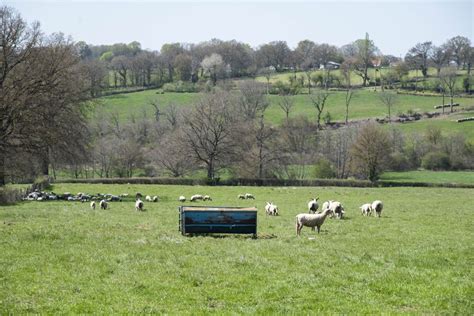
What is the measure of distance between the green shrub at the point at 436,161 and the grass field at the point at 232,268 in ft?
227

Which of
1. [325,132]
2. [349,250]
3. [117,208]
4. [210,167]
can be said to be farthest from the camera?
[325,132]

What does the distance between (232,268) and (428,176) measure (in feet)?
244

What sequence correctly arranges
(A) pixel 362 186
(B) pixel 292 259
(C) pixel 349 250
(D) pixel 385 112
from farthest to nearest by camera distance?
(D) pixel 385 112, (A) pixel 362 186, (C) pixel 349 250, (B) pixel 292 259

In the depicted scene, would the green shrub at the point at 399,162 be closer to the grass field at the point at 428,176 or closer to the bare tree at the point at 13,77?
the grass field at the point at 428,176

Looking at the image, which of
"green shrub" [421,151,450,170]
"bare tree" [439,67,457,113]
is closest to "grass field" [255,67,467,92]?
"bare tree" [439,67,457,113]

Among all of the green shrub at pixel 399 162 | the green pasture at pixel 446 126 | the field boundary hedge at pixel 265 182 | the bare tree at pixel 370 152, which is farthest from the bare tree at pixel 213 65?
the field boundary hedge at pixel 265 182

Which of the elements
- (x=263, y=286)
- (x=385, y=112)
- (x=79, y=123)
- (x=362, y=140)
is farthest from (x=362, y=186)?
(x=385, y=112)

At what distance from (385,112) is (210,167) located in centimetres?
6958

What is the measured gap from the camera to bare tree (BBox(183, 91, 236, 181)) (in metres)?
74.4

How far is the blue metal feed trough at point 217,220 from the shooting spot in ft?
74.4

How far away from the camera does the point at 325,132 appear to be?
340 ft

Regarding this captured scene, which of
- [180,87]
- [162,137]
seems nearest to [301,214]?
[162,137]

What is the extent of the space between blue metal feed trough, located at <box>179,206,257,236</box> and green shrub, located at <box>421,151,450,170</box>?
258 ft

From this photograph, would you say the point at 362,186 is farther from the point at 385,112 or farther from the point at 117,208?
the point at 385,112
